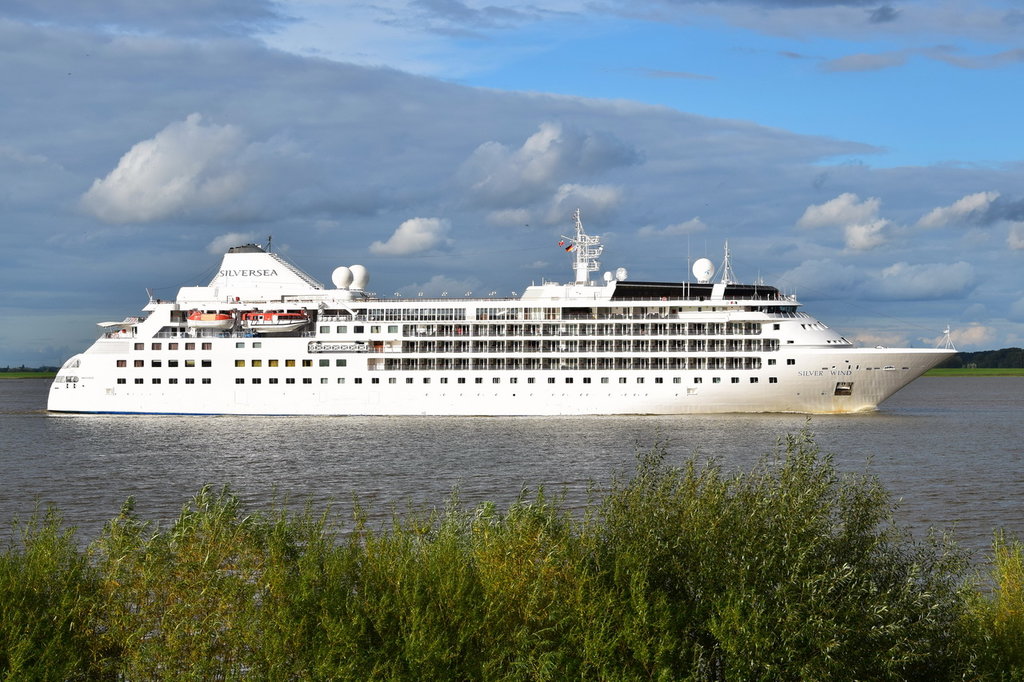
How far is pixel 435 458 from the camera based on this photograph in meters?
48.8

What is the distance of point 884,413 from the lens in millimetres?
80062

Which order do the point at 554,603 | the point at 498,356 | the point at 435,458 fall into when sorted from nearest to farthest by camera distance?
the point at 554,603 < the point at 435,458 < the point at 498,356

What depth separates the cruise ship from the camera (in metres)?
72.4

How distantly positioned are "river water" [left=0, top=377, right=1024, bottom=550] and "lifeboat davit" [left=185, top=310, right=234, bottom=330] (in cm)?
691

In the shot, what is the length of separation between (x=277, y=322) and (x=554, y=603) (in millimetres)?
62175

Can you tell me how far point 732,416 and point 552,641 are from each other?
186 feet

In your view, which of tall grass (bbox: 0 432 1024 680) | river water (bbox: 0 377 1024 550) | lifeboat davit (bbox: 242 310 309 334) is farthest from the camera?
lifeboat davit (bbox: 242 310 309 334)

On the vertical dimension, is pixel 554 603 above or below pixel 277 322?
below

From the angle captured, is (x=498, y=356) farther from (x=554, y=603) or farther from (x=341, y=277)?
(x=554, y=603)

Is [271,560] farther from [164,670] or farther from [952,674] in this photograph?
[952,674]

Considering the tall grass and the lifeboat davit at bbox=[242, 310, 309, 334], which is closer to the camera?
the tall grass

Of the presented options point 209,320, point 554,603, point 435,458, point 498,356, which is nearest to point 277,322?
point 209,320

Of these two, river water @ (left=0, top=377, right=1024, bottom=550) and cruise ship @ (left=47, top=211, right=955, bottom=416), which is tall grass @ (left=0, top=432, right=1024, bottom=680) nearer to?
river water @ (left=0, top=377, right=1024, bottom=550)

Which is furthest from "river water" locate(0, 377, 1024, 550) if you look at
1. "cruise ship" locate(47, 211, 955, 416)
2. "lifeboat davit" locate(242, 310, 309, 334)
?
"lifeboat davit" locate(242, 310, 309, 334)
